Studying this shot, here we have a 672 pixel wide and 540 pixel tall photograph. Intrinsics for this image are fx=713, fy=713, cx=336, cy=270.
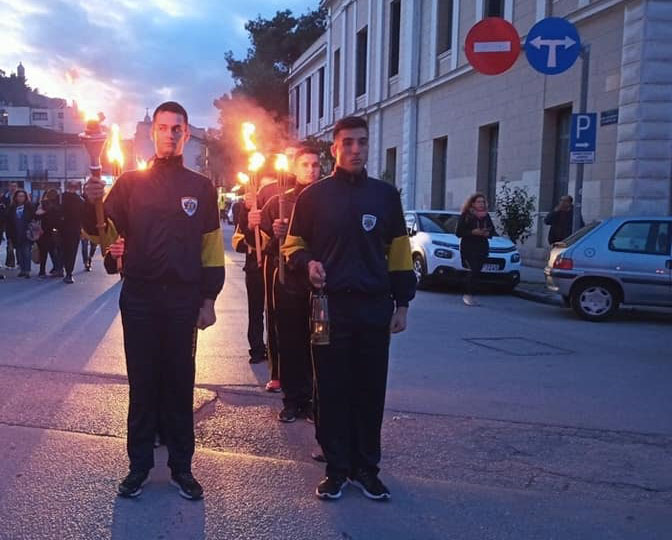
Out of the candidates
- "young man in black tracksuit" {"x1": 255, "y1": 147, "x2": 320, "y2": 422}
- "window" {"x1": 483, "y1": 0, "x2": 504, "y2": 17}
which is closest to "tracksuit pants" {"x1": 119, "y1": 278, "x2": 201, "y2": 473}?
"young man in black tracksuit" {"x1": 255, "y1": 147, "x2": 320, "y2": 422}

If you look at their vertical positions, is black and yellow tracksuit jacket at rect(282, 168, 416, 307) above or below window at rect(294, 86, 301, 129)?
below

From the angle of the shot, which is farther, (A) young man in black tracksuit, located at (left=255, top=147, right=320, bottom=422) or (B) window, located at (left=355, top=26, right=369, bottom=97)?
(B) window, located at (left=355, top=26, right=369, bottom=97)

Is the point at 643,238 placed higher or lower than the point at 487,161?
lower

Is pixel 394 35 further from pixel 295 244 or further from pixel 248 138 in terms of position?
pixel 295 244

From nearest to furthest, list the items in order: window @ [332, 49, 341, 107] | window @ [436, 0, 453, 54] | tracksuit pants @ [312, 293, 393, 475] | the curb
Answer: tracksuit pants @ [312, 293, 393, 475] < the curb < window @ [436, 0, 453, 54] < window @ [332, 49, 341, 107]

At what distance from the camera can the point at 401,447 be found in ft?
15.2

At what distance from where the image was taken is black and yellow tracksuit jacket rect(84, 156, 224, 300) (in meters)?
3.64

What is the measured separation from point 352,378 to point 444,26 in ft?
74.8

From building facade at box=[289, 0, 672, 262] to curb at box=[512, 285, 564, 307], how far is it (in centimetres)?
316

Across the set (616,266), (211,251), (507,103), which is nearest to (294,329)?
(211,251)

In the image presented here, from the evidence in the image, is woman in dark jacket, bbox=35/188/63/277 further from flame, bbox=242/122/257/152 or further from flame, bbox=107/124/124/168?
flame, bbox=107/124/124/168

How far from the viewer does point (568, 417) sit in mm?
5344

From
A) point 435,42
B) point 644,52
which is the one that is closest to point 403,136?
point 435,42

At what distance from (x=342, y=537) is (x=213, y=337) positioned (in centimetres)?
498
